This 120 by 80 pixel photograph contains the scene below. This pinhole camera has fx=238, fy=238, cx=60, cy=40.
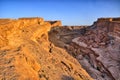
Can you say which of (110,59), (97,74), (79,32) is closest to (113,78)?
(97,74)

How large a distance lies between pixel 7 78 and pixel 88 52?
13.4 meters

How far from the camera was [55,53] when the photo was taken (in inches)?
465

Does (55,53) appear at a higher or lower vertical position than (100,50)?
higher

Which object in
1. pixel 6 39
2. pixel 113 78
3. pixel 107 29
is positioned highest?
pixel 6 39

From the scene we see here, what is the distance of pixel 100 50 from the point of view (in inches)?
736

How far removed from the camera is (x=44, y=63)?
8.52 m

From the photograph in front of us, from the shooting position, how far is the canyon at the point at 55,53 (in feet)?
23.0

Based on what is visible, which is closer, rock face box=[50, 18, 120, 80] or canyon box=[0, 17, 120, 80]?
canyon box=[0, 17, 120, 80]

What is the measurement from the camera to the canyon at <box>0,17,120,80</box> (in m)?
7.01

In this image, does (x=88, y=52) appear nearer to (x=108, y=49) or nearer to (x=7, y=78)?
(x=108, y=49)

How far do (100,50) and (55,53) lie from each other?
7663 millimetres

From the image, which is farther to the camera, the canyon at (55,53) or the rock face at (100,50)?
the rock face at (100,50)

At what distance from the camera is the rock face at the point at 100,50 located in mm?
15017

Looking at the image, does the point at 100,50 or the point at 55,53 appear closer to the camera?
the point at 55,53
